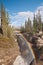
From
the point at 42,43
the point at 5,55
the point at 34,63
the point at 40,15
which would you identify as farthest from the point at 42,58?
the point at 40,15

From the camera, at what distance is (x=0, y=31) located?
2633cm

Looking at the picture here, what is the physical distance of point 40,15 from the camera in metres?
84.1

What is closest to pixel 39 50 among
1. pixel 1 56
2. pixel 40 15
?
pixel 1 56

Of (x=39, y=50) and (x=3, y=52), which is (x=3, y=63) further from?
(x=39, y=50)

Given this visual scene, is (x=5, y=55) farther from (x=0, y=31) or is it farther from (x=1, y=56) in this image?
(x=0, y=31)

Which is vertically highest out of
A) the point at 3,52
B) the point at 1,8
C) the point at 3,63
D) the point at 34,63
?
the point at 1,8

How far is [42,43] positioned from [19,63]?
19.6 m

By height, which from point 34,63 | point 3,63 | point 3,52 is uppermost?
point 3,52

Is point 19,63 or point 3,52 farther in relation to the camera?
point 19,63

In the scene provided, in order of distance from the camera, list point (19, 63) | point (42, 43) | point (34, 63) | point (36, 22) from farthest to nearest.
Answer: point (36, 22) → point (42, 43) → point (34, 63) → point (19, 63)

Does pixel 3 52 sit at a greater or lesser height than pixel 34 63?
greater

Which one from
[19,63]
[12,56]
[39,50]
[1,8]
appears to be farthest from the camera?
[39,50]

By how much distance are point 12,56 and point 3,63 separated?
89.6 inches

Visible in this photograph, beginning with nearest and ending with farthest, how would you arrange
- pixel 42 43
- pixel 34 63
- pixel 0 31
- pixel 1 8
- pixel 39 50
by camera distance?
pixel 0 31 → pixel 34 63 → pixel 1 8 → pixel 39 50 → pixel 42 43
